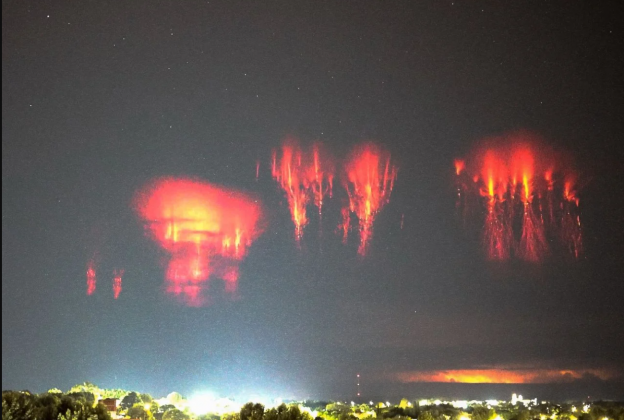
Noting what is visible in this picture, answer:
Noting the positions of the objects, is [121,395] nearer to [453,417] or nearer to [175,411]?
[175,411]

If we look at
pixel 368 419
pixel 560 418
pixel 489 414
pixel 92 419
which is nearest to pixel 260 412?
pixel 92 419

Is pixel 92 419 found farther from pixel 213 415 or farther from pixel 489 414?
pixel 489 414

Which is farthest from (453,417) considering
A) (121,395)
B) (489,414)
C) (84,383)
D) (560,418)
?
(84,383)

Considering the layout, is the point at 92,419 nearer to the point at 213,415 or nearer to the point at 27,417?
the point at 27,417

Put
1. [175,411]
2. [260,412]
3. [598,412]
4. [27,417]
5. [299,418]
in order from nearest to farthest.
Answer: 1. [27,417]
2. [299,418]
3. [260,412]
4. [175,411]
5. [598,412]

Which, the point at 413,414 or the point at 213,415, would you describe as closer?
the point at 213,415

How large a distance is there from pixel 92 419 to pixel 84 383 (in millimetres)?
79144

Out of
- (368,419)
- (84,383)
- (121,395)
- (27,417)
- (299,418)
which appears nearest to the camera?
(27,417)

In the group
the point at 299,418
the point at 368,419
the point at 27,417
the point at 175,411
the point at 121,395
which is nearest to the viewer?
the point at 27,417

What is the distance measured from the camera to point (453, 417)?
98938 millimetres

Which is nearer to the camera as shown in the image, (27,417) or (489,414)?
(27,417)

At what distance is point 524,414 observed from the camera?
9881cm

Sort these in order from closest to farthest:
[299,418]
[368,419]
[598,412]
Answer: [299,418] → [368,419] → [598,412]

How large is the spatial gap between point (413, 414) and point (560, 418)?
19.7 metres
